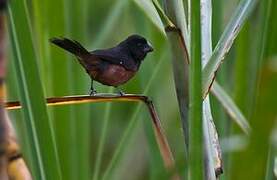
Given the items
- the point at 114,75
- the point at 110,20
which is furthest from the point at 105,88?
the point at 114,75

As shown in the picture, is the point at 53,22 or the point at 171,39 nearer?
the point at 171,39

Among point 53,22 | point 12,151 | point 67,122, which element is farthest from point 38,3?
point 12,151

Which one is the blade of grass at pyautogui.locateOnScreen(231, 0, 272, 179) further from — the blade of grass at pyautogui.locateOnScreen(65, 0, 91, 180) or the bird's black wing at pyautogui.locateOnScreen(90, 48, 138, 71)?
the blade of grass at pyautogui.locateOnScreen(65, 0, 91, 180)

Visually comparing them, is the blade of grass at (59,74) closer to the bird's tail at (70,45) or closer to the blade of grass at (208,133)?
the bird's tail at (70,45)

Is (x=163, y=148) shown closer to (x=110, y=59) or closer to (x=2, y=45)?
(x=110, y=59)

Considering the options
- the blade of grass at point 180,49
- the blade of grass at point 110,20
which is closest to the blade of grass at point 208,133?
the blade of grass at point 180,49

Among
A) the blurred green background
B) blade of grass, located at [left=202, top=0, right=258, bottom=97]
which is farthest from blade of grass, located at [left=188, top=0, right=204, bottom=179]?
the blurred green background
